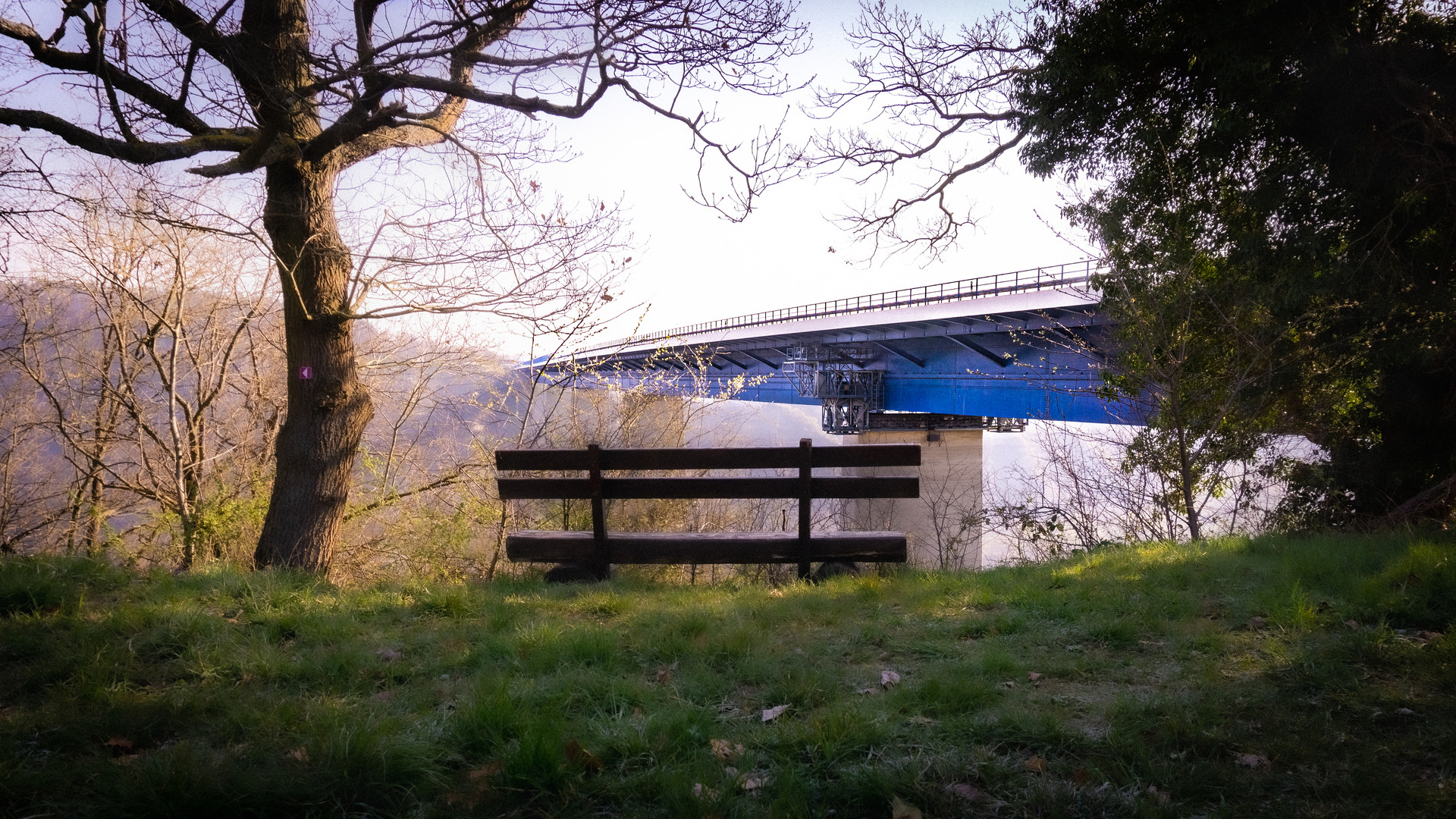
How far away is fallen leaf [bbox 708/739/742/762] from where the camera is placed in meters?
2.76

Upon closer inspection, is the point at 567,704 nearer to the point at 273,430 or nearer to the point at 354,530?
the point at 354,530

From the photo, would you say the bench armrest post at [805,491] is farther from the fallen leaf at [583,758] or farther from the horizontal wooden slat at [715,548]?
the fallen leaf at [583,758]

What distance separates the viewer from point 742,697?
11.2 feet

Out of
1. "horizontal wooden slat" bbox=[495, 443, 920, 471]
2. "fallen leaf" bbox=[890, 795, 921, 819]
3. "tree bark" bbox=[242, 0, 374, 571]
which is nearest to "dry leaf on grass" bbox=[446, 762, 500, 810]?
"fallen leaf" bbox=[890, 795, 921, 819]

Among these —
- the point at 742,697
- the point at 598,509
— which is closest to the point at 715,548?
the point at 598,509

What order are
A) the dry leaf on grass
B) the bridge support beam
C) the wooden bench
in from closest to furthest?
the dry leaf on grass, the wooden bench, the bridge support beam

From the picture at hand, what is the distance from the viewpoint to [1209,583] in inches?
198

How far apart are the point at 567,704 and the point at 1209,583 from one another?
14.7ft

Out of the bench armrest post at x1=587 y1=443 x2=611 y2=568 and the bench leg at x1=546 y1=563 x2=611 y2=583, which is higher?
the bench armrest post at x1=587 y1=443 x2=611 y2=568

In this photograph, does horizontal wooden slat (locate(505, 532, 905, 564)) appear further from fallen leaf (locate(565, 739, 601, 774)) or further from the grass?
fallen leaf (locate(565, 739, 601, 774))

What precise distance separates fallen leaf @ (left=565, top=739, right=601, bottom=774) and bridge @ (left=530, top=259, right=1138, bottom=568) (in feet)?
14.1

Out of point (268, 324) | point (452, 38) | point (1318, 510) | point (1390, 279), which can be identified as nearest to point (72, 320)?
point (268, 324)

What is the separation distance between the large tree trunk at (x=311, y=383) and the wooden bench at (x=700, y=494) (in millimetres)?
1891

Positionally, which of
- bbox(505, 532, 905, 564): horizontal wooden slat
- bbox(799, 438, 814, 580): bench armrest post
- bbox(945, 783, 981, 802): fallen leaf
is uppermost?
bbox(799, 438, 814, 580): bench armrest post
